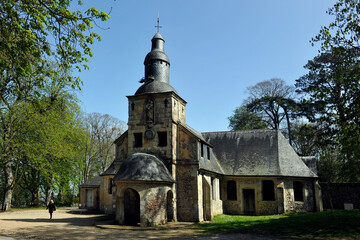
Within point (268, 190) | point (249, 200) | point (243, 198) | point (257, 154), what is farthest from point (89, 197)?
point (268, 190)

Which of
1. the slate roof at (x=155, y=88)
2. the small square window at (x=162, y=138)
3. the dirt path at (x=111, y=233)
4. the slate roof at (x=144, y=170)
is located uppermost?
the slate roof at (x=155, y=88)

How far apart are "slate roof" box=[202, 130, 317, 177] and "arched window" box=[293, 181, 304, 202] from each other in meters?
1.29

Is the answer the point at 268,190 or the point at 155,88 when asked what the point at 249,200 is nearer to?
the point at 268,190

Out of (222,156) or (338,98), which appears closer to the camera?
(338,98)

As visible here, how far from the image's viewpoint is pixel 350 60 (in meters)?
13.9

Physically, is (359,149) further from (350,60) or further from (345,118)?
(350,60)

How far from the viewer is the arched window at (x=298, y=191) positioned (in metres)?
24.6

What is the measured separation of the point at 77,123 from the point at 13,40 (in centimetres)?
2668

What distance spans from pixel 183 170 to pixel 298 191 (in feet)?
36.3

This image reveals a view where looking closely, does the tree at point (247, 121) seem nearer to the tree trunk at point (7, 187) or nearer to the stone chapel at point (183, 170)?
the stone chapel at point (183, 170)

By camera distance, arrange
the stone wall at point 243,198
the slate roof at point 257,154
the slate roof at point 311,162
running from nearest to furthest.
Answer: the stone wall at point 243,198 → the slate roof at point 257,154 → the slate roof at point 311,162

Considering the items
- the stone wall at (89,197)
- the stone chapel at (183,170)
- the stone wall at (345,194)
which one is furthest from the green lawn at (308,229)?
the stone wall at (89,197)

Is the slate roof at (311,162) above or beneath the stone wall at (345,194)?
above

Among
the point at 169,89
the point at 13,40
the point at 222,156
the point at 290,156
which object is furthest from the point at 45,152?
the point at 290,156
